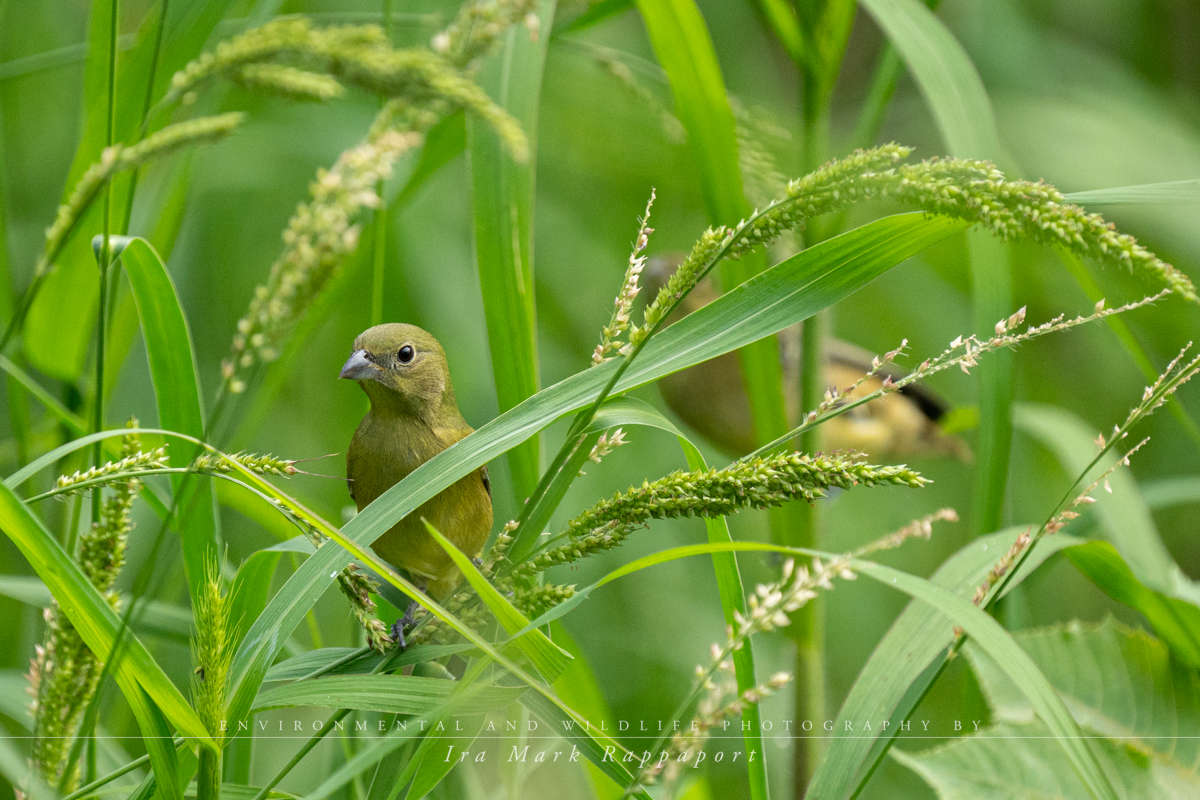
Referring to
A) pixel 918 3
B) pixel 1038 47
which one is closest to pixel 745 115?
pixel 918 3

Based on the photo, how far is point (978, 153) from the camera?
1.43 meters

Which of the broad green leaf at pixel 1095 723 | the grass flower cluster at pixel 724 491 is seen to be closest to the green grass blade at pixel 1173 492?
the broad green leaf at pixel 1095 723

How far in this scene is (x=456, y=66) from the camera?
1032 millimetres

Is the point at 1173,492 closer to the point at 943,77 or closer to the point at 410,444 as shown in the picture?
the point at 943,77

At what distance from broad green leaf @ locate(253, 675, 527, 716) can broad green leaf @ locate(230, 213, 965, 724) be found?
6 centimetres

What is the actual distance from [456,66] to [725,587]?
758mm

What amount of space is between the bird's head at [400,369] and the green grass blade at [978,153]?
2.82 ft

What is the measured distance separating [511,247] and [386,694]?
0.63m

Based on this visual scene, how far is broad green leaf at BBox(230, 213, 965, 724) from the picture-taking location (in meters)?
0.94

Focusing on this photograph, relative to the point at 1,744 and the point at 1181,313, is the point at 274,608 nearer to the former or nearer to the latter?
the point at 1,744

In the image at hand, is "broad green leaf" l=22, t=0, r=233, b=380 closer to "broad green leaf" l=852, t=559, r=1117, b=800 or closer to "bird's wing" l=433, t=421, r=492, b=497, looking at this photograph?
"bird's wing" l=433, t=421, r=492, b=497

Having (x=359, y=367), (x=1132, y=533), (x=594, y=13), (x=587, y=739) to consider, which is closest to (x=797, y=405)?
(x=1132, y=533)

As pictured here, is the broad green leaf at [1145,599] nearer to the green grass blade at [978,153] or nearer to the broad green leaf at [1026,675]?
the green grass blade at [978,153]

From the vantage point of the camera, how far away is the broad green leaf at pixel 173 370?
1.11 meters
